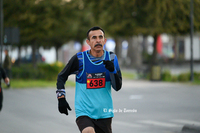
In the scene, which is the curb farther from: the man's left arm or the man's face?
the man's face

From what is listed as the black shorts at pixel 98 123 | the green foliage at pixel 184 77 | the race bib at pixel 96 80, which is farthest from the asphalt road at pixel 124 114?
the green foliage at pixel 184 77

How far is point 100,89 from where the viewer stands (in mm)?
4660

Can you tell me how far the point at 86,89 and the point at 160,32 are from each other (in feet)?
65.7

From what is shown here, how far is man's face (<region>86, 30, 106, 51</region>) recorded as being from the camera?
462 cm

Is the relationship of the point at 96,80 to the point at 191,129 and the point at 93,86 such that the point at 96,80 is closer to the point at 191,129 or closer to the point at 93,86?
the point at 93,86

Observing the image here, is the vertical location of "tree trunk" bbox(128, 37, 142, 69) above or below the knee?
above

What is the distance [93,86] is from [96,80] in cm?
8

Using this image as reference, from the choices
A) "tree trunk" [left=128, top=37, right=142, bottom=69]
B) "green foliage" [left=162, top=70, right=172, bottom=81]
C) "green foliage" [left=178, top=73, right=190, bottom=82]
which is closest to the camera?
"green foliage" [left=178, top=73, right=190, bottom=82]

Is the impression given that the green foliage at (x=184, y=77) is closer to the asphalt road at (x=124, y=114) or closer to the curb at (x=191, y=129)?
the asphalt road at (x=124, y=114)

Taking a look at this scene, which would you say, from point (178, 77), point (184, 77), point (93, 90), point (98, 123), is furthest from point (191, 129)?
point (178, 77)

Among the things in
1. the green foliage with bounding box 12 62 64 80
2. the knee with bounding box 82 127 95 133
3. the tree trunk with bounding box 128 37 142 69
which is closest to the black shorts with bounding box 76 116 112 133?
the knee with bounding box 82 127 95 133

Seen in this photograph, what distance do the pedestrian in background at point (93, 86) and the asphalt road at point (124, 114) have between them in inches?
153

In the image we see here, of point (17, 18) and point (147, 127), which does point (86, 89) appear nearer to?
point (147, 127)

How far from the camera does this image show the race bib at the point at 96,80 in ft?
15.1
